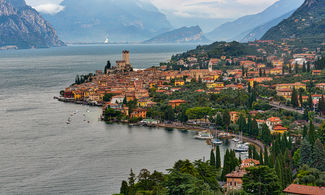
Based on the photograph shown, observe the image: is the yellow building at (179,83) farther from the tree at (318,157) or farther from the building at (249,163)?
the tree at (318,157)

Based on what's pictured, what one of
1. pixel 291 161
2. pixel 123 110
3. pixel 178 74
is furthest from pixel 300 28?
pixel 291 161

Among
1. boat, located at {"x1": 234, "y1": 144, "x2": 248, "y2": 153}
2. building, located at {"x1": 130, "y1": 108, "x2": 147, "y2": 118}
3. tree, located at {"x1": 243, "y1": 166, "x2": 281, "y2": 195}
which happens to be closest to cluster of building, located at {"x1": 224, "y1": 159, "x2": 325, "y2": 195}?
tree, located at {"x1": 243, "y1": 166, "x2": 281, "y2": 195}

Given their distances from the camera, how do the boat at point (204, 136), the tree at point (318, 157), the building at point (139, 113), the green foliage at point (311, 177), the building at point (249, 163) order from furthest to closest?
1. the building at point (139, 113)
2. the boat at point (204, 136)
3. the tree at point (318, 157)
4. the building at point (249, 163)
5. the green foliage at point (311, 177)

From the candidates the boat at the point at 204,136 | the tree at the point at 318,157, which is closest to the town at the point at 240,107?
the tree at the point at 318,157

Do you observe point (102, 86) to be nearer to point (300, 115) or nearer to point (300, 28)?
point (300, 115)

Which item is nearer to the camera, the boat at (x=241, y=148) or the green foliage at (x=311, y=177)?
the green foliage at (x=311, y=177)

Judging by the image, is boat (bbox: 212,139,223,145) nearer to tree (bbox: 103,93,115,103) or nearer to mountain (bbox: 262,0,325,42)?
tree (bbox: 103,93,115,103)
